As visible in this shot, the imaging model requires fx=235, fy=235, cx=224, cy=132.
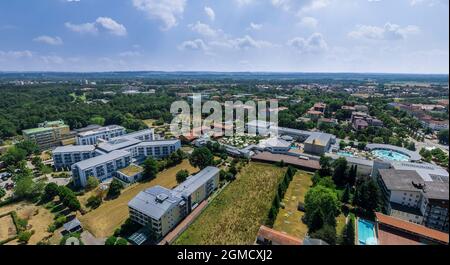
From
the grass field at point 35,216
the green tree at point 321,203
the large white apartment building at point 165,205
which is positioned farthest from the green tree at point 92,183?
the green tree at point 321,203

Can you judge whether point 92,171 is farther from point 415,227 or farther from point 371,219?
point 415,227

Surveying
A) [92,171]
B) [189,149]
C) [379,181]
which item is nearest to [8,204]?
[92,171]

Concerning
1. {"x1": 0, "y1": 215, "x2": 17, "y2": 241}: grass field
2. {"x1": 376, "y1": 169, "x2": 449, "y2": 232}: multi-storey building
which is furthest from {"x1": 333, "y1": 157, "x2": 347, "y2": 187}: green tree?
{"x1": 0, "y1": 215, "x2": 17, "y2": 241}: grass field

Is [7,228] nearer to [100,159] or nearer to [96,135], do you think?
[100,159]

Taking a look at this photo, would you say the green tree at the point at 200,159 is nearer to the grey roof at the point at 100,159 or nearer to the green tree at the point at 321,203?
the grey roof at the point at 100,159

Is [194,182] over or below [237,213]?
over

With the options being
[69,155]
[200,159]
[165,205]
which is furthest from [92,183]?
[200,159]
